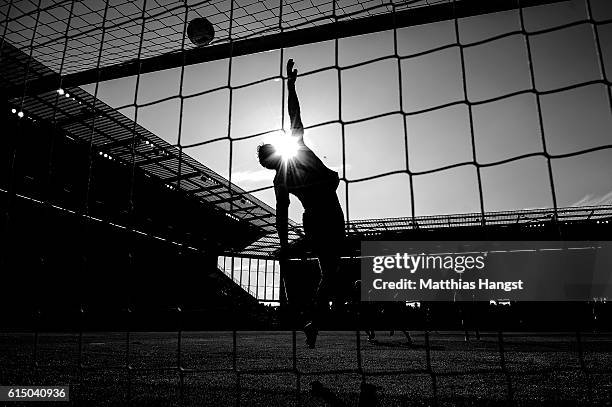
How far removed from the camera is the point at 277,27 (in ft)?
9.25

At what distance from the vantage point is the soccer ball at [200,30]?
322 centimetres

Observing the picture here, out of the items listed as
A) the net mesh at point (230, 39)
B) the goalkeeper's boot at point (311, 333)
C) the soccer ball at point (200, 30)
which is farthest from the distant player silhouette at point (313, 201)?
the soccer ball at point (200, 30)

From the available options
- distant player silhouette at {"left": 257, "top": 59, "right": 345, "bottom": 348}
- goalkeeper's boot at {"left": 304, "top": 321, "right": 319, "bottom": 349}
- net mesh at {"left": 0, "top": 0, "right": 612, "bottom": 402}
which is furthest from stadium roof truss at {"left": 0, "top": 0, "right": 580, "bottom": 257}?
goalkeeper's boot at {"left": 304, "top": 321, "right": 319, "bottom": 349}

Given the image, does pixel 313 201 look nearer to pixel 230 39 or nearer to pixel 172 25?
pixel 230 39

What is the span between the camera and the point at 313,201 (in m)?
2.85

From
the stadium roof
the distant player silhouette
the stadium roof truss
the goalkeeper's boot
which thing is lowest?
the goalkeeper's boot

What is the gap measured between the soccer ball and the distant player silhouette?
105 centimetres

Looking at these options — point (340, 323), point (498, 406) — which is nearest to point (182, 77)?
point (498, 406)

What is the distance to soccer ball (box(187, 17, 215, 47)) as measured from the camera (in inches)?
127

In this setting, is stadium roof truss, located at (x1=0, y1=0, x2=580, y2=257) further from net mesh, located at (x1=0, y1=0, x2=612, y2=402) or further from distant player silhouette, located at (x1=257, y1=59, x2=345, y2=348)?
distant player silhouette, located at (x1=257, y1=59, x2=345, y2=348)

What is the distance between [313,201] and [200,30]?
5.24 ft

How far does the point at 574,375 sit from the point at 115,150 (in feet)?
40.8

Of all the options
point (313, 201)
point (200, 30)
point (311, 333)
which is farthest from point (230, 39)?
point (311, 333)

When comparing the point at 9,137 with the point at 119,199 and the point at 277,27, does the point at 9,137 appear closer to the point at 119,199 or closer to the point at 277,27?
the point at 119,199
